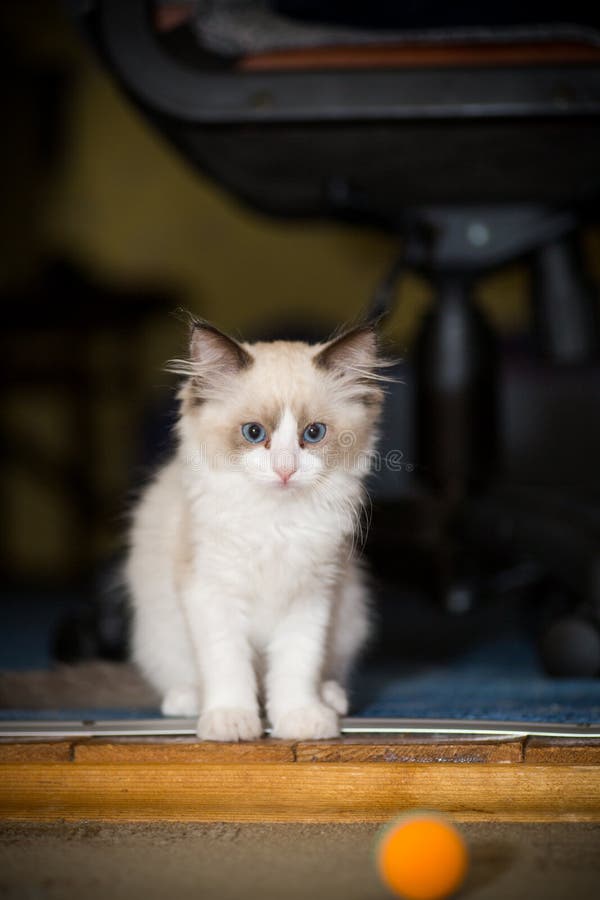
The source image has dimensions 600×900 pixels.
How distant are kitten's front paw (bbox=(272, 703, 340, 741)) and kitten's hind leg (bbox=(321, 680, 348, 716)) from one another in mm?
93

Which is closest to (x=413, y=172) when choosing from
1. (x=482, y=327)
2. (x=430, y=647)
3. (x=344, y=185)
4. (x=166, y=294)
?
(x=344, y=185)

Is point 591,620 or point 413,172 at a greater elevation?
point 413,172

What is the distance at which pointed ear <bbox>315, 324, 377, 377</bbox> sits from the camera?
1.11 metres

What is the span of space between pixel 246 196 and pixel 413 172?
292 millimetres

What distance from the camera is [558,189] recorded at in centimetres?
155

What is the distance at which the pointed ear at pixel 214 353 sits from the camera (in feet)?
3.58

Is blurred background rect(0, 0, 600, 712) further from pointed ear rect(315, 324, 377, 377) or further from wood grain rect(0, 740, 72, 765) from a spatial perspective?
wood grain rect(0, 740, 72, 765)

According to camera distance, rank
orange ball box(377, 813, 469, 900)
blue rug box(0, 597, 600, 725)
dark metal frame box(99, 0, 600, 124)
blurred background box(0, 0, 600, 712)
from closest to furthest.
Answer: orange ball box(377, 813, 469, 900), blue rug box(0, 597, 600, 725), dark metal frame box(99, 0, 600, 124), blurred background box(0, 0, 600, 712)

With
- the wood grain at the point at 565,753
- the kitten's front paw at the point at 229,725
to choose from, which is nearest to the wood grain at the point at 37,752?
the kitten's front paw at the point at 229,725

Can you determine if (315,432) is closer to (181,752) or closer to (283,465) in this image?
(283,465)

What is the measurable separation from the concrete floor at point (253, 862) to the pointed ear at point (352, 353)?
1.69 ft

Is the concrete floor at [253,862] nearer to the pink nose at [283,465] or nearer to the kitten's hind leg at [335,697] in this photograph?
the kitten's hind leg at [335,697]

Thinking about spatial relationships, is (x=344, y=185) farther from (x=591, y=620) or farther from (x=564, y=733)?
(x=564, y=733)

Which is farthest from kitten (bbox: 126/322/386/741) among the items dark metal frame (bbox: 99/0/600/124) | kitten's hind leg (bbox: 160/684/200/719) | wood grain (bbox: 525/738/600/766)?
dark metal frame (bbox: 99/0/600/124)
